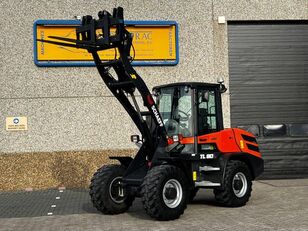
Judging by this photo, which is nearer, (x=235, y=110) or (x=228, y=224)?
(x=228, y=224)

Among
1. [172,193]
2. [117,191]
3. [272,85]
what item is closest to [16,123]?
[117,191]

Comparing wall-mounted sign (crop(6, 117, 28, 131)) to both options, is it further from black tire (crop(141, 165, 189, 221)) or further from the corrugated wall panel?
black tire (crop(141, 165, 189, 221))

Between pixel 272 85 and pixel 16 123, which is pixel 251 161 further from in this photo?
pixel 16 123

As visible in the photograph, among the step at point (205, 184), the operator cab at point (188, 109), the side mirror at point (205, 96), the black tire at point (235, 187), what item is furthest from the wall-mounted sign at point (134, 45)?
the step at point (205, 184)

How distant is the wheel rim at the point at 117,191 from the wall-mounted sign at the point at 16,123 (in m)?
5.47

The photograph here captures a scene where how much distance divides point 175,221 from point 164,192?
55cm

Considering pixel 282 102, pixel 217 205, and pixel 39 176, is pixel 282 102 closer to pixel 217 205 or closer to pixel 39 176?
pixel 217 205

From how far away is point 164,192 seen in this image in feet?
27.3

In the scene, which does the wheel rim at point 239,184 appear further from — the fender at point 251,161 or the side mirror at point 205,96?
the side mirror at point 205,96

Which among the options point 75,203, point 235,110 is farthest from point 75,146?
point 235,110

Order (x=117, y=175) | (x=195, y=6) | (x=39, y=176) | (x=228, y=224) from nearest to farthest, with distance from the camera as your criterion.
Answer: (x=228, y=224) → (x=117, y=175) → (x=39, y=176) → (x=195, y=6)

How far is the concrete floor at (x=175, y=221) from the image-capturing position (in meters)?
8.07

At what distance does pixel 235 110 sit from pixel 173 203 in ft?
22.8

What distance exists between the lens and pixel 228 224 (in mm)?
8070
